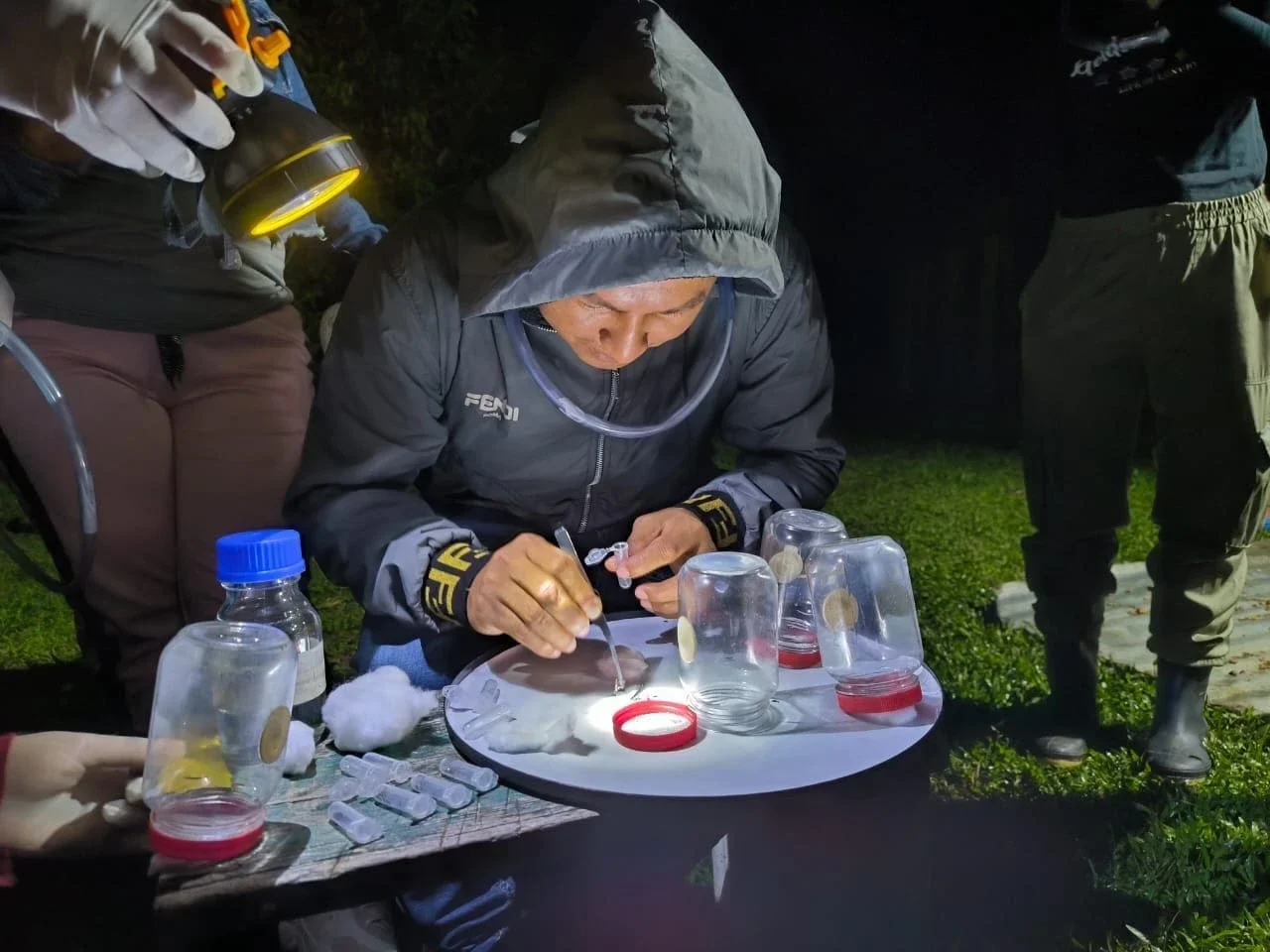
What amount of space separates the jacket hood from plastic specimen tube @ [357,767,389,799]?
21.3 inches

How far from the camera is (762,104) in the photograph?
1.42 meters

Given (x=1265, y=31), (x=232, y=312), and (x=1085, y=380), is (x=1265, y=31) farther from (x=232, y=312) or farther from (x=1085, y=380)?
(x=232, y=312)

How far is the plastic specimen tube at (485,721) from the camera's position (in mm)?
1071

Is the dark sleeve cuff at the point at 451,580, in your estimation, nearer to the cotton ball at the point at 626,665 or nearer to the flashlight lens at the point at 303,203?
the cotton ball at the point at 626,665

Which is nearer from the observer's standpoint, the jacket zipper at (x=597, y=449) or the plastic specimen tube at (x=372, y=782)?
the plastic specimen tube at (x=372, y=782)

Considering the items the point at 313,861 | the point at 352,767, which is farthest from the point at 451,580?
the point at 313,861

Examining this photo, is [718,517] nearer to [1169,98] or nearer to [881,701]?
[881,701]

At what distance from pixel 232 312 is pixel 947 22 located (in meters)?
0.98

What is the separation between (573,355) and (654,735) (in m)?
0.53

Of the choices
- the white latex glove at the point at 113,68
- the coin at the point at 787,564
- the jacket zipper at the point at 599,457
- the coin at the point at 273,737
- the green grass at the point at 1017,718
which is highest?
the white latex glove at the point at 113,68

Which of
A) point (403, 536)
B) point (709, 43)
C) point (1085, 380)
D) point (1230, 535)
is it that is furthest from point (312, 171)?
point (1230, 535)

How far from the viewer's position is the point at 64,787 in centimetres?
110

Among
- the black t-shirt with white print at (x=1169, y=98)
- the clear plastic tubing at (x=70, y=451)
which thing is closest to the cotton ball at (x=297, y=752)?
the clear plastic tubing at (x=70, y=451)

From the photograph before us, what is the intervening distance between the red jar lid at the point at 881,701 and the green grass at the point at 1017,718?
0.36 m
